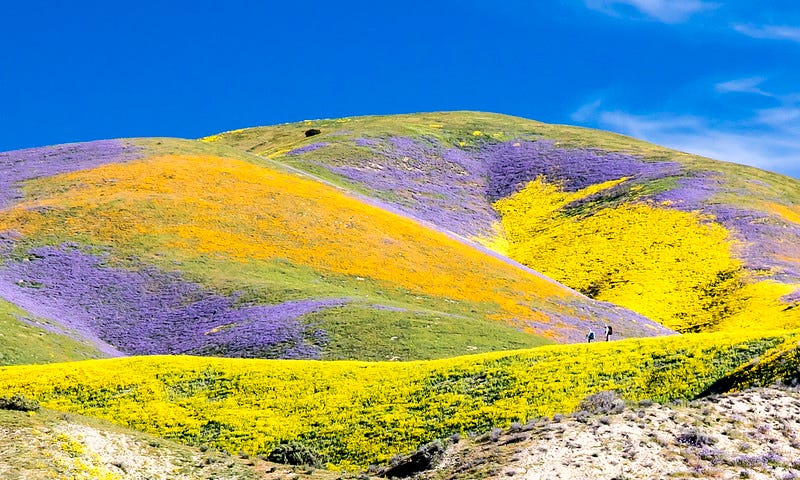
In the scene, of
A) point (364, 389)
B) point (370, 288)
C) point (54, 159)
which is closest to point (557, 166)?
point (54, 159)

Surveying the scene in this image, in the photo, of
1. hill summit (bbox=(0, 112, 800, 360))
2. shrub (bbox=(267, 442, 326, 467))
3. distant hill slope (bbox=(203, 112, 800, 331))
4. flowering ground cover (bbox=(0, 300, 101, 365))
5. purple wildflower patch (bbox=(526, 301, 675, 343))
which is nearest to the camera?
shrub (bbox=(267, 442, 326, 467))

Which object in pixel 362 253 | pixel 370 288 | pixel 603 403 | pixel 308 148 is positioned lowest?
pixel 603 403

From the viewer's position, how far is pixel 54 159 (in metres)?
91.2

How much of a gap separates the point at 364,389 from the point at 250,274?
2872 cm

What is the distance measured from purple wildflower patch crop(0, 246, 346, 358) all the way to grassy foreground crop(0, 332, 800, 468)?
32.1 ft

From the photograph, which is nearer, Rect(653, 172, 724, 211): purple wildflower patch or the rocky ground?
the rocky ground

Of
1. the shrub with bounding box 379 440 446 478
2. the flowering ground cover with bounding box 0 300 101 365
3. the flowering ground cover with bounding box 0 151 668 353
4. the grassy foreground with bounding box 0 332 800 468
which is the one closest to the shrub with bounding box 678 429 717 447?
the grassy foreground with bounding box 0 332 800 468

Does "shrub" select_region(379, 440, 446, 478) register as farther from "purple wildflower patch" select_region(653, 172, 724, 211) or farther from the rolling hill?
"purple wildflower patch" select_region(653, 172, 724, 211)

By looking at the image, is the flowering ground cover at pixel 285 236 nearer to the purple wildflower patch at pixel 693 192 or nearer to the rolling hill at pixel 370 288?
the rolling hill at pixel 370 288

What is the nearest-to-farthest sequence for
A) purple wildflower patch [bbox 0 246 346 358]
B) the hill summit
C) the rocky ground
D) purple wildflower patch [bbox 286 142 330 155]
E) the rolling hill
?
the rocky ground < the rolling hill < purple wildflower patch [bbox 0 246 346 358] < the hill summit < purple wildflower patch [bbox 286 142 330 155]

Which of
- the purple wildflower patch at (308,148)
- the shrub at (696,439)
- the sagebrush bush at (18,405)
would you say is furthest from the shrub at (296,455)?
the purple wildflower patch at (308,148)

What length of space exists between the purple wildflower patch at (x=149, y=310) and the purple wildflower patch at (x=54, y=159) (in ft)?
67.0

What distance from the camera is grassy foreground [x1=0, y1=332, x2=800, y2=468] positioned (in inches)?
1112

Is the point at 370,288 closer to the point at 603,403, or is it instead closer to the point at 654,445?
the point at 603,403
